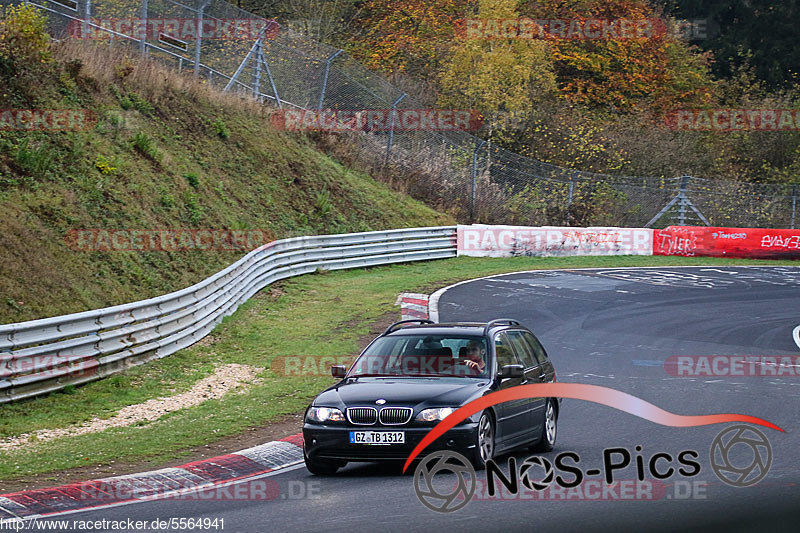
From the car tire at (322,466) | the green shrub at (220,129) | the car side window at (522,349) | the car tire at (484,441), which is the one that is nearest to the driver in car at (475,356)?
the car side window at (522,349)

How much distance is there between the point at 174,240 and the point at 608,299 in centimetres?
1047

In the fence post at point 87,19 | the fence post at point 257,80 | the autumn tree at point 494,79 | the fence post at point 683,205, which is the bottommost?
the fence post at point 683,205

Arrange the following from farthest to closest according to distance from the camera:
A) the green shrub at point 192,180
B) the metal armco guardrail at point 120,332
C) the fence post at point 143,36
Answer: the fence post at point 143,36, the green shrub at point 192,180, the metal armco guardrail at point 120,332

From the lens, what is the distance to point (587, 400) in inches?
499

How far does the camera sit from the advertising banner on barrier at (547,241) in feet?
104

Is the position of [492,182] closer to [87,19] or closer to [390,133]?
[390,133]

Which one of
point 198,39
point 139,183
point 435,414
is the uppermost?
point 198,39

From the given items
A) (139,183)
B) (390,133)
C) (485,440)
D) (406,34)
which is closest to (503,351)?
(485,440)

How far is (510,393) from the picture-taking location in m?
9.25

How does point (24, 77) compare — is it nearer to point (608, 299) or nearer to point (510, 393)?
point (608, 299)

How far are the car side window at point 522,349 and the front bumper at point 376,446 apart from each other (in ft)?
6.71

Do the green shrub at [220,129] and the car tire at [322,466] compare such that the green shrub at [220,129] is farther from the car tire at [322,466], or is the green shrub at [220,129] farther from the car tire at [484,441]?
the car tire at [484,441]

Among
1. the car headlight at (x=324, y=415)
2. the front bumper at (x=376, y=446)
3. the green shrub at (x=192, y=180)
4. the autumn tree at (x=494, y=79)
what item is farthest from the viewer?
the autumn tree at (x=494, y=79)

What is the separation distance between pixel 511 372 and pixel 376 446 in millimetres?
1681
